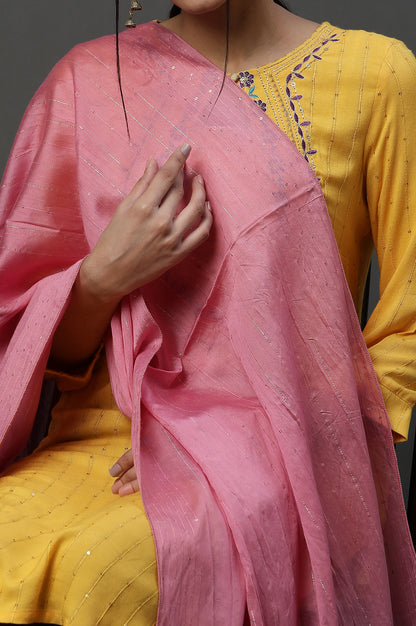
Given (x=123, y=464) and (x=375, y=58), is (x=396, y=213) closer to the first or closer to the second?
(x=375, y=58)

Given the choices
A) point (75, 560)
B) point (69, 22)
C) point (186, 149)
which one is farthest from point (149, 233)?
point (69, 22)

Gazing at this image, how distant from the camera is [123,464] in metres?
1.17

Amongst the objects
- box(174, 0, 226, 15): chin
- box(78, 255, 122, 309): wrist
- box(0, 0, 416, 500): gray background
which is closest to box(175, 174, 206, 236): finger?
box(78, 255, 122, 309): wrist

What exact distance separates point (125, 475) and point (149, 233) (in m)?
0.28

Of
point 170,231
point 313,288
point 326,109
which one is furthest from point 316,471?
point 326,109

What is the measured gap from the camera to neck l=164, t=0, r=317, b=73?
130 cm

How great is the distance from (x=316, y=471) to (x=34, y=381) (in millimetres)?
360

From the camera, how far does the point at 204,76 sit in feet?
4.15

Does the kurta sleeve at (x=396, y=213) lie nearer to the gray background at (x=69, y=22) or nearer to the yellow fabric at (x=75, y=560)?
the yellow fabric at (x=75, y=560)

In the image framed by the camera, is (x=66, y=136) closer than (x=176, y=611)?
No

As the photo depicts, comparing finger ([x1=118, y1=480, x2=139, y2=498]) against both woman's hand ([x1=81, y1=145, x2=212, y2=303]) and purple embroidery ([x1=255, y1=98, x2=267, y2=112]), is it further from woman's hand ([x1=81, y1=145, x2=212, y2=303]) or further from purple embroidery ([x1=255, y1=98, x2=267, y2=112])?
purple embroidery ([x1=255, y1=98, x2=267, y2=112])

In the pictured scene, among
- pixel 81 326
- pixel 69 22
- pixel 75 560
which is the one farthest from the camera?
pixel 69 22

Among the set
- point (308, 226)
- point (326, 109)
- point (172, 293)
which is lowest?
point (172, 293)

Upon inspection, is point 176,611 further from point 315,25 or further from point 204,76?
point 315,25
